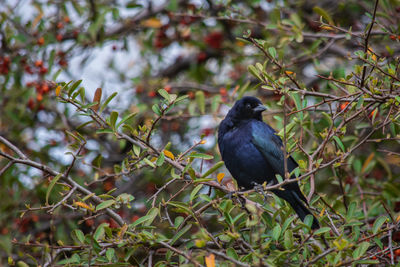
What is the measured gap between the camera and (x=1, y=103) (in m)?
5.78

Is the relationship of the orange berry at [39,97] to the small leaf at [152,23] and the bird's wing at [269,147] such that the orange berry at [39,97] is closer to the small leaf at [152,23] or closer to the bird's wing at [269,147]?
the small leaf at [152,23]

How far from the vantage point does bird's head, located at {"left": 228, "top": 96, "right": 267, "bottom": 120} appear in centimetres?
448

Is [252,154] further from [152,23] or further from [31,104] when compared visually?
[31,104]

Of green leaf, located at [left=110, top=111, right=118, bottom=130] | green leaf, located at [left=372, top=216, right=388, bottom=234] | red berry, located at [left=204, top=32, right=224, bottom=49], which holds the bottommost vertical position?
green leaf, located at [left=372, top=216, right=388, bottom=234]

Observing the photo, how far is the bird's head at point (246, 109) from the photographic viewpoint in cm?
448

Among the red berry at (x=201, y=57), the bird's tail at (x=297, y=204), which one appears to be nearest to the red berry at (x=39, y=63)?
the red berry at (x=201, y=57)

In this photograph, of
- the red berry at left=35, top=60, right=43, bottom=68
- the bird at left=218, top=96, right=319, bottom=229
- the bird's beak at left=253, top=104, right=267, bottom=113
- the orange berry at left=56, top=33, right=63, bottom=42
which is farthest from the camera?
the orange berry at left=56, top=33, right=63, bottom=42

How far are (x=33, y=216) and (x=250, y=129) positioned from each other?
2.62 metres

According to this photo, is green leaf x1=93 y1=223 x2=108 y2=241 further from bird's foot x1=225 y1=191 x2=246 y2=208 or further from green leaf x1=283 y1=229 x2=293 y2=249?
green leaf x1=283 y1=229 x2=293 y2=249

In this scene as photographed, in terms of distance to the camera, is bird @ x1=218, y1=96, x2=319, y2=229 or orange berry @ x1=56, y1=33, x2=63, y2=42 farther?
orange berry @ x1=56, y1=33, x2=63, y2=42

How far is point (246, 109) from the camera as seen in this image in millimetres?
4500

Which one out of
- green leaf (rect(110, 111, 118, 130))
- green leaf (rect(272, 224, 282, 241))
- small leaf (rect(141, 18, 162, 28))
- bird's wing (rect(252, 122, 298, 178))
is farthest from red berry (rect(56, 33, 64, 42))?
green leaf (rect(272, 224, 282, 241))

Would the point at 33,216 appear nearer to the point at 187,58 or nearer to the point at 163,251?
the point at 163,251

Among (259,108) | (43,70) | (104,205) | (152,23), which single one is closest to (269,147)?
(259,108)
